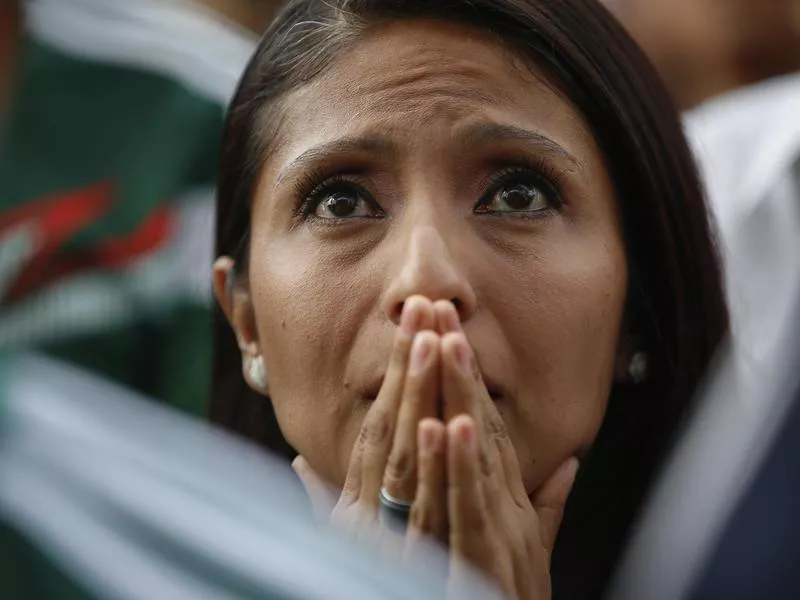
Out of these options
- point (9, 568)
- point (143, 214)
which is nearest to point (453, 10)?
point (9, 568)

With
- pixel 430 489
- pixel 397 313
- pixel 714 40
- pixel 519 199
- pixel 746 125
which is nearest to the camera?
pixel 430 489

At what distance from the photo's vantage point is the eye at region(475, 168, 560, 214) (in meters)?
1.39

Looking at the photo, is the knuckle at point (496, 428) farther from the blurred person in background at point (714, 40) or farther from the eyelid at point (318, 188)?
the blurred person in background at point (714, 40)

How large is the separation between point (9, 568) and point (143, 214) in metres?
1.57

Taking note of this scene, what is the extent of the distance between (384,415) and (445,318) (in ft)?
0.41

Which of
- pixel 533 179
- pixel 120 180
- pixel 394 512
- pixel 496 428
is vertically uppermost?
pixel 533 179

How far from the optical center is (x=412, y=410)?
1.23 meters

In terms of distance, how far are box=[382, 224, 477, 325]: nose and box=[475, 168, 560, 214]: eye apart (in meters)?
0.11

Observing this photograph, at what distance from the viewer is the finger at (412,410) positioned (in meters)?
1.22

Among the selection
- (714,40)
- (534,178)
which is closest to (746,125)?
(714,40)

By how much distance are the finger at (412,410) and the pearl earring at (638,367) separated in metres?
0.40

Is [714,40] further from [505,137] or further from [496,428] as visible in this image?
[496,428]

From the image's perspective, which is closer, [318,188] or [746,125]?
[318,188]

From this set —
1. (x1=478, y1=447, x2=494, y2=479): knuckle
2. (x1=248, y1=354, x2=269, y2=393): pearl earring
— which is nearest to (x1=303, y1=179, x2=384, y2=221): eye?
(x1=248, y1=354, x2=269, y2=393): pearl earring
